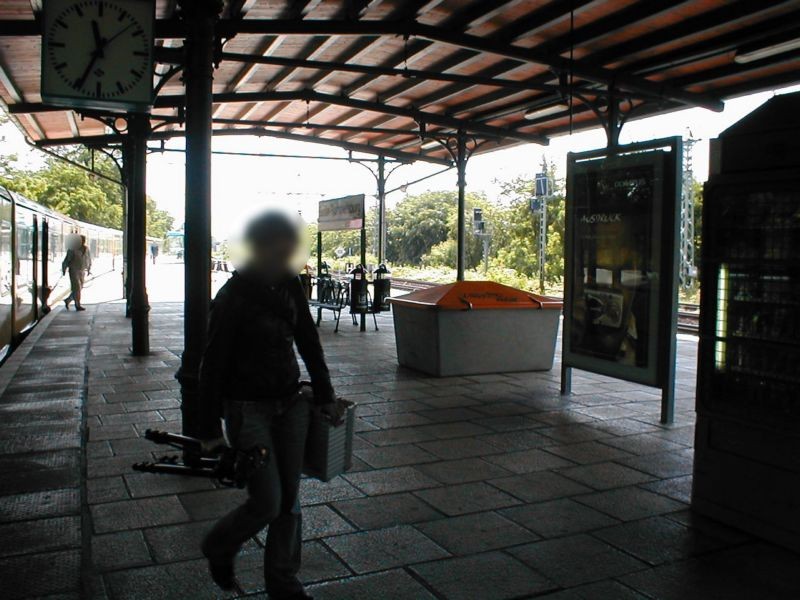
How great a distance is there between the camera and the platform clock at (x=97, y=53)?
193 inches

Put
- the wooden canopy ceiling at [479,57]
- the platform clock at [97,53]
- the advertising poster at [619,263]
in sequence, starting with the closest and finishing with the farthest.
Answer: the platform clock at [97,53], the advertising poster at [619,263], the wooden canopy ceiling at [479,57]

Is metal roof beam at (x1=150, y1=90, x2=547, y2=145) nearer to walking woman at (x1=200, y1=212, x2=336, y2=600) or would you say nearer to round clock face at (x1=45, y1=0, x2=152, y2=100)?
round clock face at (x1=45, y1=0, x2=152, y2=100)

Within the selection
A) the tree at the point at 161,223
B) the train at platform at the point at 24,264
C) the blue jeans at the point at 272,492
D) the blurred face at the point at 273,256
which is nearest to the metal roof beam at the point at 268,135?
the train at platform at the point at 24,264

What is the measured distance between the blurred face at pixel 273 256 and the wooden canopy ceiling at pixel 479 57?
14.9 feet

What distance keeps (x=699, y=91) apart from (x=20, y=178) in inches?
1775

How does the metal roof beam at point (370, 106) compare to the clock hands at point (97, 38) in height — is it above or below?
above

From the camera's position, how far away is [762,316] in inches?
138

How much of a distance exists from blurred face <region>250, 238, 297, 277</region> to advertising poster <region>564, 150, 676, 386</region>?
13.3ft

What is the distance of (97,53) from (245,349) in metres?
3.39

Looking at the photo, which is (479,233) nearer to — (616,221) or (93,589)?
(616,221)

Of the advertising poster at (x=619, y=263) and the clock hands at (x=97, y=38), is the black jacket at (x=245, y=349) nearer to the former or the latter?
the clock hands at (x=97, y=38)

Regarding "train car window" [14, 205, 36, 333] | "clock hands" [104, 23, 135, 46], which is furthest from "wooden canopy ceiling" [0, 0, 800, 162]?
"train car window" [14, 205, 36, 333]

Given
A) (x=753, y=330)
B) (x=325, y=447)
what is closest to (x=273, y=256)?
(x=325, y=447)

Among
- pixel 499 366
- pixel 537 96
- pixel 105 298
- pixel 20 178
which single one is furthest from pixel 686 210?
pixel 20 178
